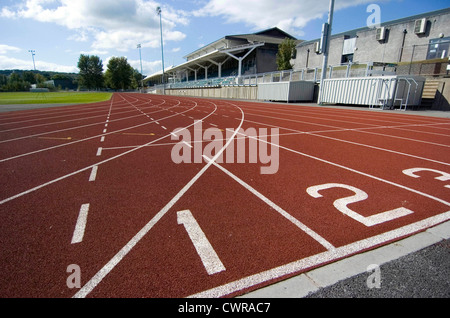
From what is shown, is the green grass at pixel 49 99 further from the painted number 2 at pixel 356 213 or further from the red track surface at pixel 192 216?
the painted number 2 at pixel 356 213

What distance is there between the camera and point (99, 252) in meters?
2.75

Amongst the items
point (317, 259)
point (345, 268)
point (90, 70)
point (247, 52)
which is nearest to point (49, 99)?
point (247, 52)

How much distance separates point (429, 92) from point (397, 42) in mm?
18214

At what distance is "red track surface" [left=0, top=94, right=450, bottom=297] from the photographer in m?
2.40

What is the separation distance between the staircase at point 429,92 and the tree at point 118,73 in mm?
132459

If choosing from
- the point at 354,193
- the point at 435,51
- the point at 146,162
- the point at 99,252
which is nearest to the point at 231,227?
the point at 99,252

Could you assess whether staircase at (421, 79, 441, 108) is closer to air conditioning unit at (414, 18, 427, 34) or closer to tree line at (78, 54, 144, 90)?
air conditioning unit at (414, 18, 427, 34)

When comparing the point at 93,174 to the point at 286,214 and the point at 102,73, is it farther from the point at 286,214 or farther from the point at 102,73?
the point at 102,73

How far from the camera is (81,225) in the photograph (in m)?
3.29

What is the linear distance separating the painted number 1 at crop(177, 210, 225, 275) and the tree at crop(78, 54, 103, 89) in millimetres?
146142

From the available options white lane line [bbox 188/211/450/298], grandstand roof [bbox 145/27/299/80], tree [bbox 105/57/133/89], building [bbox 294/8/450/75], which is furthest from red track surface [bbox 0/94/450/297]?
tree [bbox 105/57/133/89]

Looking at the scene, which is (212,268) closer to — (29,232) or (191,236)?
(191,236)

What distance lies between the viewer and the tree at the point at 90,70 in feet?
405

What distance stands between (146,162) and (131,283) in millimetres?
4119
